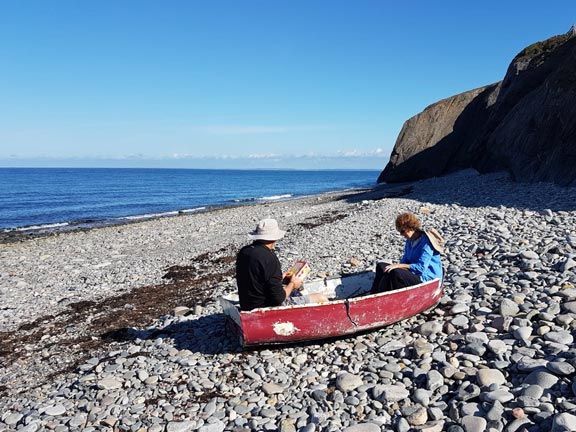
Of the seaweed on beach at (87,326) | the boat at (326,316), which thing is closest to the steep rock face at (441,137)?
the seaweed on beach at (87,326)

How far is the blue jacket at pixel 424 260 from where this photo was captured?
808 centimetres

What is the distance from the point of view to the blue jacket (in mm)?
8078

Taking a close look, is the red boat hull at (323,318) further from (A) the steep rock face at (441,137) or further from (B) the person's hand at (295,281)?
(A) the steep rock face at (441,137)

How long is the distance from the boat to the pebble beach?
248 mm

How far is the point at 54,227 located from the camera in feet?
105

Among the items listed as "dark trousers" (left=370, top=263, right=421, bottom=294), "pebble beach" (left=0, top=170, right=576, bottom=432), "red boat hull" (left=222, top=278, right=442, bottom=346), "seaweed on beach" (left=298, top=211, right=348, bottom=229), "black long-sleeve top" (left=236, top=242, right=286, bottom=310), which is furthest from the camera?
"seaweed on beach" (left=298, top=211, right=348, bottom=229)

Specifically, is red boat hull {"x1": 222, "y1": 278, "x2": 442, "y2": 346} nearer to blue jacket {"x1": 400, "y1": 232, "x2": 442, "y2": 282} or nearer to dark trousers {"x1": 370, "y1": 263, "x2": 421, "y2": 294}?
dark trousers {"x1": 370, "y1": 263, "x2": 421, "y2": 294}

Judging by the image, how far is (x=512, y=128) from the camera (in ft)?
87.6

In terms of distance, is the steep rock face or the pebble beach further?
the steep rock face

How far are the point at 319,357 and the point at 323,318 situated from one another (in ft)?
1.89

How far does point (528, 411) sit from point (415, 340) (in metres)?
2.45

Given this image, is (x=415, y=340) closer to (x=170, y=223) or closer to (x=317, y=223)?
(x=317, y=223)

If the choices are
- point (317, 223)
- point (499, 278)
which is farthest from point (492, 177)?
point (499, 278)

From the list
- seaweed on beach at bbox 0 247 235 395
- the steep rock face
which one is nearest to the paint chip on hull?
seaweed on beach at bbox 0 247 235 395
